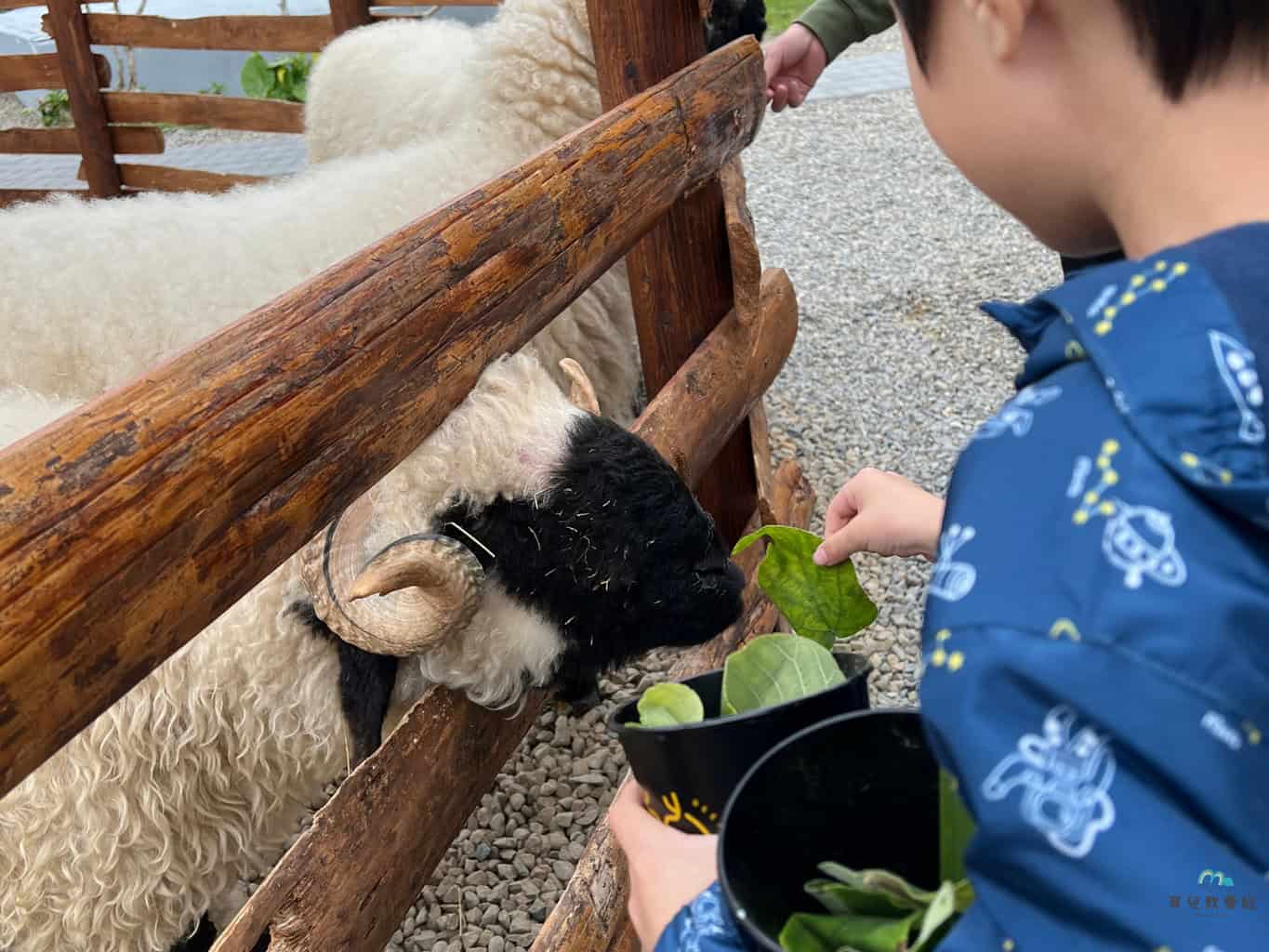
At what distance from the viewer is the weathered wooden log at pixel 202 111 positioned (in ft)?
23.4

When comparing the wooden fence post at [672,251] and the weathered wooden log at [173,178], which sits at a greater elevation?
the wooden fence post at [672,251]

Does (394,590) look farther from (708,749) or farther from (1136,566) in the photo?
(1136,566)

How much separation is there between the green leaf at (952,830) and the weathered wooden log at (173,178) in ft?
24.5

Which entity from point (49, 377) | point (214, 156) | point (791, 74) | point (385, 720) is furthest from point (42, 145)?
point (385, 720)

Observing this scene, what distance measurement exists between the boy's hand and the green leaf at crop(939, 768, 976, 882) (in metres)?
0.45

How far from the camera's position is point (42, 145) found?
7.98 meters

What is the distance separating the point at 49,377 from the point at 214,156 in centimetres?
619

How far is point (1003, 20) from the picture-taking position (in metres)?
0.75

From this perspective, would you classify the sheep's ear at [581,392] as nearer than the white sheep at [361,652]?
No

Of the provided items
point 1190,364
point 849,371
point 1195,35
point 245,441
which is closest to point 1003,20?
point 1195,35

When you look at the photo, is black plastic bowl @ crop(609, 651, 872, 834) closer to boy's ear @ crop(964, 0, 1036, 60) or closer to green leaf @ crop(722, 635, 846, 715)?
green leaf @ crop(722, 635, 846, 715)

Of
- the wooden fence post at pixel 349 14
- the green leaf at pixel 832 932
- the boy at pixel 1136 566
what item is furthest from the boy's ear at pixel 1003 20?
the wooden fence post at pixel 349 14

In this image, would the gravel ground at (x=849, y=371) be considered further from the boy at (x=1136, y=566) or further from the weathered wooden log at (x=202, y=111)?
the weathered wooden log at (x=202, y=111)

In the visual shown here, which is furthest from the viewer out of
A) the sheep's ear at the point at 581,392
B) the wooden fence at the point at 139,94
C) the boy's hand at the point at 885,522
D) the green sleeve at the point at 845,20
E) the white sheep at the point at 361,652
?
the wooden fence at the point at 139,94
